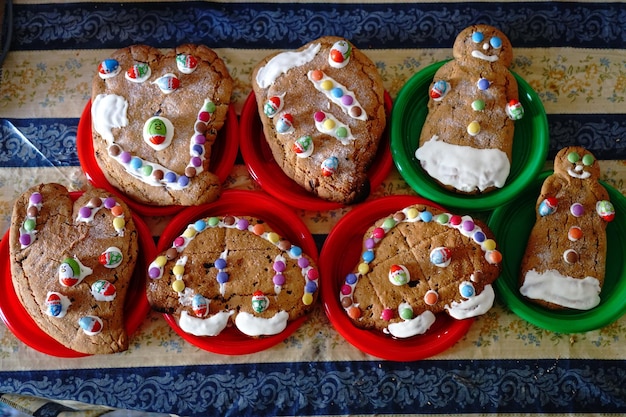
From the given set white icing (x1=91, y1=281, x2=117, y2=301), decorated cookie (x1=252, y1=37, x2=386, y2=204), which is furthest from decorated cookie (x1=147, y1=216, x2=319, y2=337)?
decorated cookie (x1=252, y1=37, x2=386, y2=204)

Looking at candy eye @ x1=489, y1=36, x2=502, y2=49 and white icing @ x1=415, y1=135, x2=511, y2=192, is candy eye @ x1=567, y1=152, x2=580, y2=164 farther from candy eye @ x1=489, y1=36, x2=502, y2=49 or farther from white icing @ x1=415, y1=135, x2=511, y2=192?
candy eye @ x1=489, y1=36, x2=502, y2=49

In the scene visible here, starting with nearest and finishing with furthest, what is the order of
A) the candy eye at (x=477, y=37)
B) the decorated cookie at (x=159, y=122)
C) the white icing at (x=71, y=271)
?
the white icing at (x=71, y=271) < the decorated cookie at (x=159, y=122) < the candy eye at (x=477, y=37)

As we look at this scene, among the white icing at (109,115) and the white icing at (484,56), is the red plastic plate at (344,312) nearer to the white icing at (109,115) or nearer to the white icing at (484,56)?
the white icing at (484,56)

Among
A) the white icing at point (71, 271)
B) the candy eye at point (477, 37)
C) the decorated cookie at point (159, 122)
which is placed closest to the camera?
the white icing at point (71, 271)

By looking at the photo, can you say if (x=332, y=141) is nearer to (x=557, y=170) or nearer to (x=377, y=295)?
(x=377, y=295)

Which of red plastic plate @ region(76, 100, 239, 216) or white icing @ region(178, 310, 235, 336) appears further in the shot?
red plastic plate @ region(76, 100, 239, 216)

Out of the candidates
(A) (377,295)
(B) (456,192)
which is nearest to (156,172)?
(A) (377,295)

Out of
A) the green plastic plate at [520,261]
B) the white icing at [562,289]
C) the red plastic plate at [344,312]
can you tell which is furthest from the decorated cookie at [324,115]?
the white icing at [562,289]
